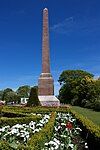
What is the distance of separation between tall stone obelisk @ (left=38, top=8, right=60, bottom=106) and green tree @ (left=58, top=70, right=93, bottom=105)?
28.2 m

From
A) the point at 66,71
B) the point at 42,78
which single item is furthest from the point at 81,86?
the point at 42,78

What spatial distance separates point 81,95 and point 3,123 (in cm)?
5744

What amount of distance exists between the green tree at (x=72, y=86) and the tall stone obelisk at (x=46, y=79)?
92.4ft

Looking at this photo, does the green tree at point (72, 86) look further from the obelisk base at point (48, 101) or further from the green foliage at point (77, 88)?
the obelisk base at point (48, 101)

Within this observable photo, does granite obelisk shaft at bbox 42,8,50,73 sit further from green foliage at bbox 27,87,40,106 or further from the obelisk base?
green foliage at bbox 27,87,40,106

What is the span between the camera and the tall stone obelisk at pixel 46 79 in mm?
44688

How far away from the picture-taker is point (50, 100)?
45.0 m

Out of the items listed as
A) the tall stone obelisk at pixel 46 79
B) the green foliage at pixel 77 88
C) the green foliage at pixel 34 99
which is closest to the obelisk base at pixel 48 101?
the tall stone obelisk at pixel 46 79

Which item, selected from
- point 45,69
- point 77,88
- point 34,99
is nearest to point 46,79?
point 45,69

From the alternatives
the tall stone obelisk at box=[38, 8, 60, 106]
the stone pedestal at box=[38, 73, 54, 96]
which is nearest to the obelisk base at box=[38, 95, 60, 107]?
the tall stone obelisk at box=[38, 8, 60, 106]

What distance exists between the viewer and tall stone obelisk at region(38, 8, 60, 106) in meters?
44.7

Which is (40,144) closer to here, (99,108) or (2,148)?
(2,148)

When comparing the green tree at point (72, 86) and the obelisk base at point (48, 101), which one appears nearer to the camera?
the obelisk base at point (48, 101)

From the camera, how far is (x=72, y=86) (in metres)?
84.7
